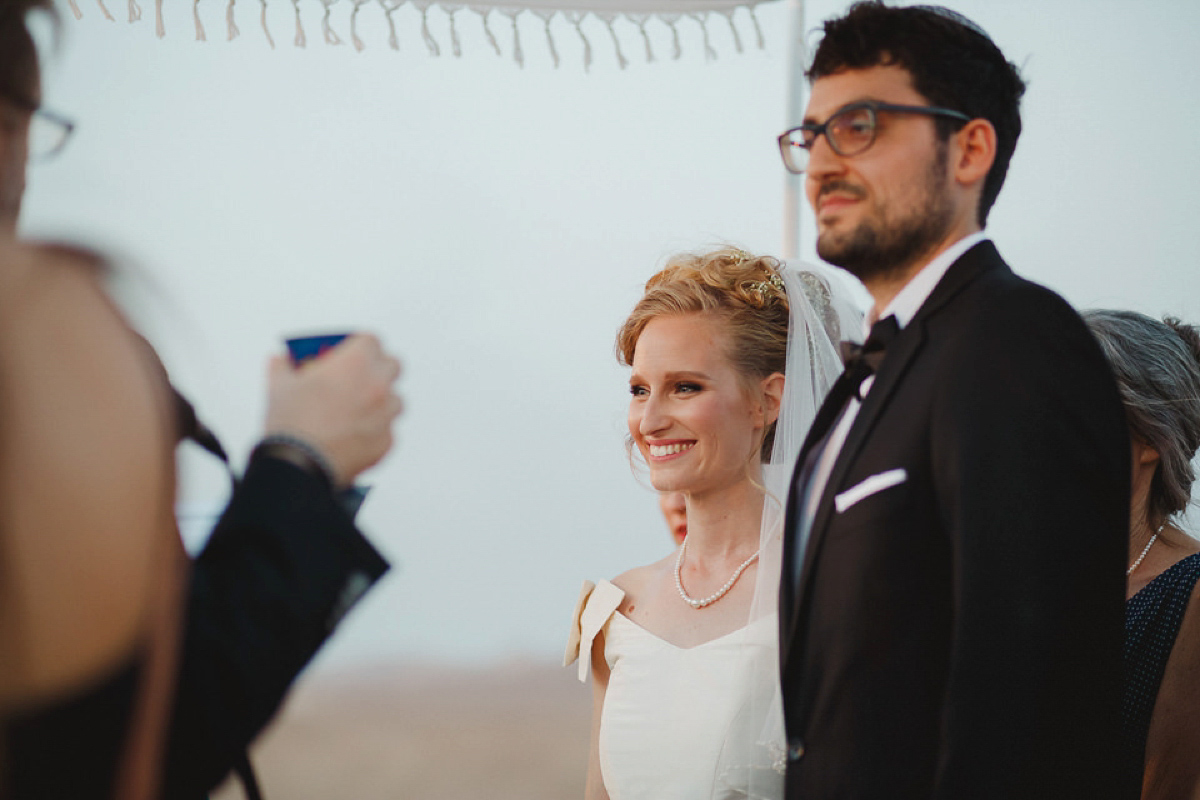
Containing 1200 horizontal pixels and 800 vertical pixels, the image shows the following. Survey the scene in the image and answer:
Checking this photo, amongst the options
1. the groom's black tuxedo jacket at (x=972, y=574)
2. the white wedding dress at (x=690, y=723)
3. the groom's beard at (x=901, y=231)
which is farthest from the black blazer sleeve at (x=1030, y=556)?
the white wedding dress at (x=690, y=723)

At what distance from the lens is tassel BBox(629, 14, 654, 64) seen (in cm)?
304

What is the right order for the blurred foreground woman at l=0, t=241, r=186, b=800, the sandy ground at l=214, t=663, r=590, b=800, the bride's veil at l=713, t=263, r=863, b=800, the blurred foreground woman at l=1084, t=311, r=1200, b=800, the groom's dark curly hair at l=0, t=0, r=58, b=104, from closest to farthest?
1. the blurred foreground woman at l=0, t=241, r=186, b=800
2. the groom's dark curly hair at l=0, t=0, r=58, b=104
3. the blurred foreground woman at l=1084, t=311, r=1200, b=800
4. the bride's veil at l=713, t=263, r=863, b=800
5. the sandy ground at l=214, t=663, r=590, b=800

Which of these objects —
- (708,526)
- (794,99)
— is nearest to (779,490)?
(708,526)

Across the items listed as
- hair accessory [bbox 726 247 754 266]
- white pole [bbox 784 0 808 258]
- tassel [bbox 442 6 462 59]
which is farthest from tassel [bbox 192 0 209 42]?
white pole [bbox 784 0 808 258]

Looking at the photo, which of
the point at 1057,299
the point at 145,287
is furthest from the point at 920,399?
the point at 145,287

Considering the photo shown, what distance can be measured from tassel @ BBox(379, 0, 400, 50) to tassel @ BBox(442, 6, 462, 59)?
15 centimetres

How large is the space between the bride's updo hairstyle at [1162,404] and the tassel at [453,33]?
1902 millimetres

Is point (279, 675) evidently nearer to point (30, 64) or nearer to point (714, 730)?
point (30, 64)

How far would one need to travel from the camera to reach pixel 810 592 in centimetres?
165

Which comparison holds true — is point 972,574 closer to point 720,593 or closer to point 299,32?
point 720,593

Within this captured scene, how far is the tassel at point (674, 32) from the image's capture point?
3.04 metres

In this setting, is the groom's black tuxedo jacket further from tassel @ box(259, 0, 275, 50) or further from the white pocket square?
tassel @ box(259, 0, 275, 50)

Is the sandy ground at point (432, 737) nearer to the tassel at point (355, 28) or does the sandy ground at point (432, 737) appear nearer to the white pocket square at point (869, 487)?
the tassel at point (355, 28)

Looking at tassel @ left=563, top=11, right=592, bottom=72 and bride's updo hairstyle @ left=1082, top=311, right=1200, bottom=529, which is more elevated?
tassel @ left=563, top=11, right=592, bottom=72
